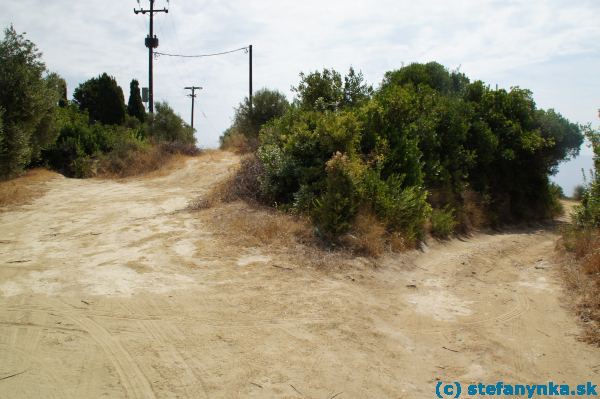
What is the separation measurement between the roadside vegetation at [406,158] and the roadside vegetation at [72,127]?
4994 mm

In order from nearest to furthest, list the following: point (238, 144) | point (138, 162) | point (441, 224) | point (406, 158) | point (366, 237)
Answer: point (366, 237)
point (406, 158)
point (441, 224)
point (138, 162)
point (238, 144)

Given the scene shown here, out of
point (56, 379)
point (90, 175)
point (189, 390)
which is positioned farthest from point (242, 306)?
point (90, 175)

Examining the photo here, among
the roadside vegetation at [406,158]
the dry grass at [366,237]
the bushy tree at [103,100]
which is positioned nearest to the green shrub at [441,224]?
the roadside vegetation at [406,158]

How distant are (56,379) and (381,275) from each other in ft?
16.8

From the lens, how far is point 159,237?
27.4 ft

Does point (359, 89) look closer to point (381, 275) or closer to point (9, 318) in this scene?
point (381, 275)

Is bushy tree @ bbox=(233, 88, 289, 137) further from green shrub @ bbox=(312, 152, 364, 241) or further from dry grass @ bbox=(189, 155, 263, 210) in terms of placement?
green shrub @ bbox=(312, 152, 364, 241)

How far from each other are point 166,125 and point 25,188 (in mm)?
11912

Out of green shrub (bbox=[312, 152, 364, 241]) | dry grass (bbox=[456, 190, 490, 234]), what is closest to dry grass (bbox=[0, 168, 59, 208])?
green shrub (bbox=[312, 152, 364, 241])

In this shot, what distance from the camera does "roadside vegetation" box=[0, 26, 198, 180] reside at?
40.6 feet

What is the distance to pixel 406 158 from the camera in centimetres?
1132

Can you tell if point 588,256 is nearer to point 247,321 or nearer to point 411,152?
point 411,152

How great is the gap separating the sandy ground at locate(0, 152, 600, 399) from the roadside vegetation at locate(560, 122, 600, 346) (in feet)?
0.75

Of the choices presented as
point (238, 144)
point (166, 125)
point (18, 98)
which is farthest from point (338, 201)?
point (166, 125)
